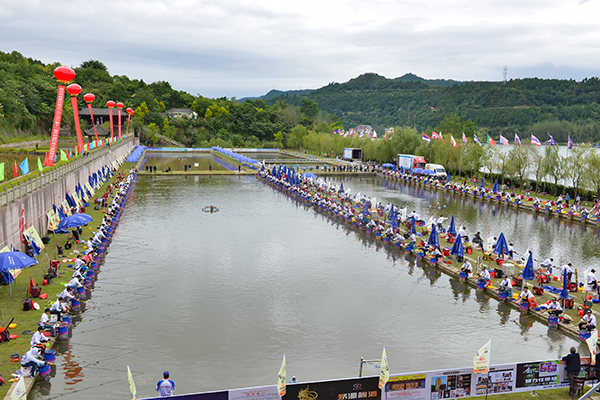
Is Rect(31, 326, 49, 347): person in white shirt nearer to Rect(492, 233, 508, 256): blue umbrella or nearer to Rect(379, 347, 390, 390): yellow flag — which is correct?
Rect(379, 347, 390, 390): yellow flag

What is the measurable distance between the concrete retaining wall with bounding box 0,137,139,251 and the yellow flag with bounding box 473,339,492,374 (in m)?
23.2

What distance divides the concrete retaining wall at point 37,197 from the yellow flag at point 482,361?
913 inches

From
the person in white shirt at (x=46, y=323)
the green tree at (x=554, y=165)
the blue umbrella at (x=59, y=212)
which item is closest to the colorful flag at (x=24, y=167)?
the blue umbrella at (x=59, y=212)

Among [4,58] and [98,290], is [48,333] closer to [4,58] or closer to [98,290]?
[98,290]

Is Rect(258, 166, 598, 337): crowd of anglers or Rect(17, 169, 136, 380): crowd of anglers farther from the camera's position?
Rect(258, 166, 598, 337): crowd of anglers

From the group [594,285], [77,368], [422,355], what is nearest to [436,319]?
[422,355]

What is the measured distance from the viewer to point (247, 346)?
1903 centimetres

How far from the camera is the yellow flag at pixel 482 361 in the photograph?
45.7 feet

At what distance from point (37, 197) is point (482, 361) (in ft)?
96.4

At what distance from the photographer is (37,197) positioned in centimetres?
3225

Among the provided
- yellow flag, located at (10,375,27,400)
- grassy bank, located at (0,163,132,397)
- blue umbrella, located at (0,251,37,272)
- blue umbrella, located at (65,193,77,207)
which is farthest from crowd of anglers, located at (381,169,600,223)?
yellow flag, located at (10,375,27,400)

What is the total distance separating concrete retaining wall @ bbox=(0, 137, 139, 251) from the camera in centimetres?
2603

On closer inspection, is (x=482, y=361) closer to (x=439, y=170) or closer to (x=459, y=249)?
(x=459, y=249)

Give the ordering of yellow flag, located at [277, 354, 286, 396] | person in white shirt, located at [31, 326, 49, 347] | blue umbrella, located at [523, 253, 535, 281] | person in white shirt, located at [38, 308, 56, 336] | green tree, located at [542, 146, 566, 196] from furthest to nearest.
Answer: green tree, located at [542, 146, 566, 196], blue umbrella, located at [523, 253, 535, 281], person in white shirt, located at [38, 308, 56, 336], person in white shirt, located at [31, 326, 49, 347], yellow flag, located at [277, 354, 286, 396]
